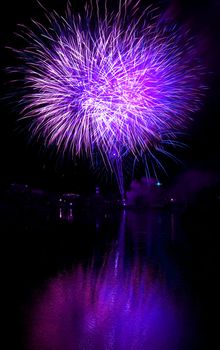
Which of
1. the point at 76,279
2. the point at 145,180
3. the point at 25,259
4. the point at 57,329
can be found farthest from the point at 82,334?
the point at 145,180

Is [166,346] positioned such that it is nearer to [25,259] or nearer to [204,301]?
[204,301]

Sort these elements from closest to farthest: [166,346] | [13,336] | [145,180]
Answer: [166,346]
[13,336]
[145,180]

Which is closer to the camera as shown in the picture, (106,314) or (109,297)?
(106,314)

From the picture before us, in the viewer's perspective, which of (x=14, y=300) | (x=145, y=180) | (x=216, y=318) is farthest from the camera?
(x=145, y=180)

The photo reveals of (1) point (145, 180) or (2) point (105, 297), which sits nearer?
(2) point (105, 297)

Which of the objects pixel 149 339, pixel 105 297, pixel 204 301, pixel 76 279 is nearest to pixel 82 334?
pixel 149 339

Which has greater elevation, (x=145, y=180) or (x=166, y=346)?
(x=145, y=180)

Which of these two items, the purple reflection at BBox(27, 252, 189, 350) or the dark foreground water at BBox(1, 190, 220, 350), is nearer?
the purple reflection at BBox(27, 252, 189, 350)

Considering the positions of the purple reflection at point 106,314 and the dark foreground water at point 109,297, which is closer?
the purple reflection at point 106,314
